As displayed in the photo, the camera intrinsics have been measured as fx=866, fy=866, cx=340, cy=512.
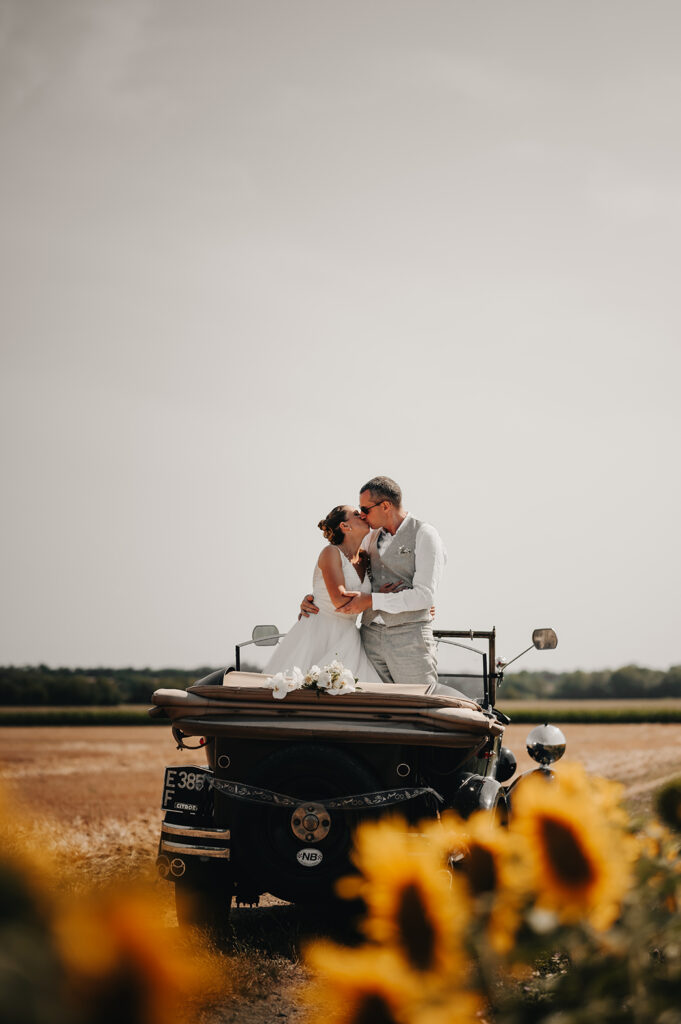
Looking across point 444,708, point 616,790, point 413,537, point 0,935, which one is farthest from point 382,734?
point 0,935

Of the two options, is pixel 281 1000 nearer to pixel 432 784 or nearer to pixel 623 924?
pixel 432 784

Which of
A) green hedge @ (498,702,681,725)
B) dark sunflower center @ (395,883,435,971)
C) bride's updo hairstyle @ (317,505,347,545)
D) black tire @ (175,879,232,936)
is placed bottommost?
green hedge @ (498,702,681,725)

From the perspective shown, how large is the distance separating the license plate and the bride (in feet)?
4.11

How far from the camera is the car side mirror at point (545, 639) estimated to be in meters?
7.14

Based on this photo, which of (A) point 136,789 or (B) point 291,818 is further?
(A) point 136,789

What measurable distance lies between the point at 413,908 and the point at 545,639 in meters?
6.22

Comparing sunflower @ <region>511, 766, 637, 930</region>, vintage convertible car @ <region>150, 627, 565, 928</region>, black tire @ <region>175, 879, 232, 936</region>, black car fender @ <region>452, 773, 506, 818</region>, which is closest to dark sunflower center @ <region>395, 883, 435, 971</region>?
sunflower @ <region>511, 766, 637, 930</region>

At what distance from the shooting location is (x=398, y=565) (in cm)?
710

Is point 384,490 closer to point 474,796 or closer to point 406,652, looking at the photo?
point 406,652

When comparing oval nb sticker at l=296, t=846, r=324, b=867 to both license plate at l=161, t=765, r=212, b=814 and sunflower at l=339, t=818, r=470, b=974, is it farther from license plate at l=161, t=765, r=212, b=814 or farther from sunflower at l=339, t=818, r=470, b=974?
sunflower at l=339, t=818, r=470, b=974

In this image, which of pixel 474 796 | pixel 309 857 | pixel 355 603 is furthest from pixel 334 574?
pixel 309 857

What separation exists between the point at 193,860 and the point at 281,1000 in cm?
122

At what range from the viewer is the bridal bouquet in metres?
5.29

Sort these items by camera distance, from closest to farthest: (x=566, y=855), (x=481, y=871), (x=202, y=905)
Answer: (x=566, y=855)
(x=481, y=871)
(x=202, y=905)
